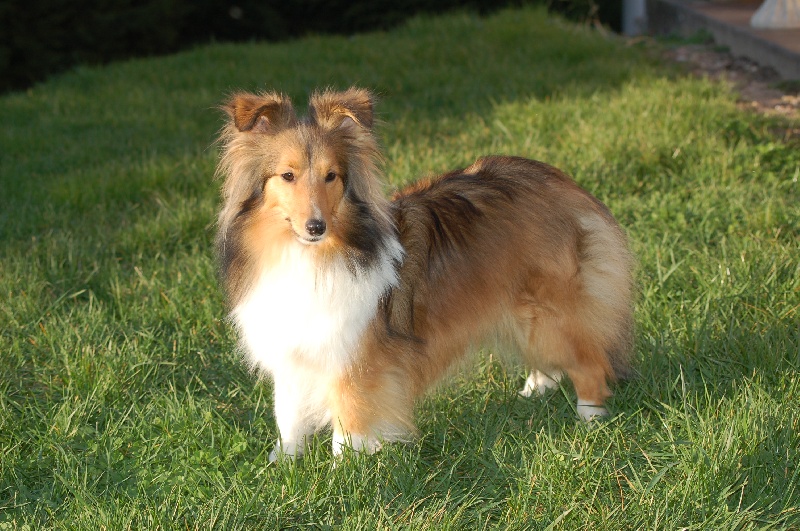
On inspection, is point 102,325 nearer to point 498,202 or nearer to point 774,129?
point 498,202

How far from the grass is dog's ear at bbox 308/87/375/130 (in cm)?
113

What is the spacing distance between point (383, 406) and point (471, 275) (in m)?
0.56

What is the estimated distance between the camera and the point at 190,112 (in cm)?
856

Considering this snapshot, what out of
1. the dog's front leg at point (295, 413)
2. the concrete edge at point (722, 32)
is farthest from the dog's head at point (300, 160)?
the concrete edge at point (722, 32)

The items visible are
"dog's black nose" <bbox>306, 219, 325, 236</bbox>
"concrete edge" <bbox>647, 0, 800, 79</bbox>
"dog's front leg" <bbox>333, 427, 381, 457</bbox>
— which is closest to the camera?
"dog's black nose" <bbox>306, 219, 325, 236</bbox>

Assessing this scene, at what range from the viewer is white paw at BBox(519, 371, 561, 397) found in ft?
11.8

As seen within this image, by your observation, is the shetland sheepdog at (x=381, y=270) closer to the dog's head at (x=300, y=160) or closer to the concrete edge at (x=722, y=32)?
the dog's head at (x=300, y=160)

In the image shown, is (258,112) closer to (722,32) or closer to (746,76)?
(746,76)

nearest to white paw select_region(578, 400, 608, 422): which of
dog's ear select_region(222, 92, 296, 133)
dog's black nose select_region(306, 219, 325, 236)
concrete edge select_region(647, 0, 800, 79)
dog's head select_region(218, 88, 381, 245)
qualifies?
dog's head select_region(218, 88, 381, 245)

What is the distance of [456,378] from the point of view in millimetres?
3660

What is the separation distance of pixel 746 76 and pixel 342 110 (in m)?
6.52

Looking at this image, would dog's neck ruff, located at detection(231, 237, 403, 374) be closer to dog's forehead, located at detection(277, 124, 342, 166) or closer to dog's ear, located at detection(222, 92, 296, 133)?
dog's forehead, located at detection(277, 124, 342, 166)

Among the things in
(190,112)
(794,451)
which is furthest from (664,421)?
(190,112)

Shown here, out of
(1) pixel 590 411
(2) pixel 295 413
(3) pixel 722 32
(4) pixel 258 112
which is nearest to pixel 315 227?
(4) pixel 258 112
